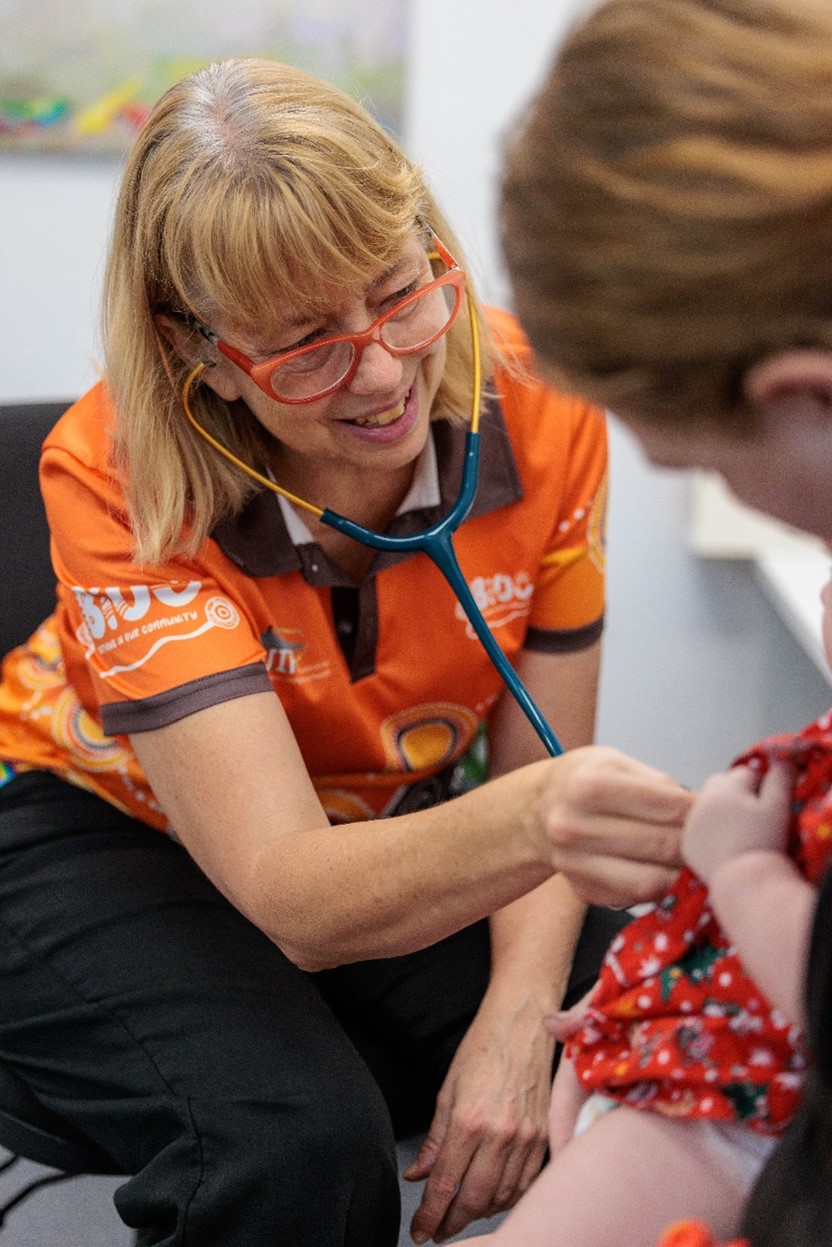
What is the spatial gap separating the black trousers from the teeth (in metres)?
0.50

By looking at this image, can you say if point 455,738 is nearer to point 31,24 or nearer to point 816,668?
point 816,668

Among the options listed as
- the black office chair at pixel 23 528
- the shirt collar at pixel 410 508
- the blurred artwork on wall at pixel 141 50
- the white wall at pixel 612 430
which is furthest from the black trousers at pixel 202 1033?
the blurred artwork on wall at pixel 141 50

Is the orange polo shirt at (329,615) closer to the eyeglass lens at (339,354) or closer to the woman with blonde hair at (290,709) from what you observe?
the woman with blonde hair at (290,709)

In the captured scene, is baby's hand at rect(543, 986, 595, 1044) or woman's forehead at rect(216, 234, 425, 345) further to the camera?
woman's forehead at rect(216, 234, 425, 345)

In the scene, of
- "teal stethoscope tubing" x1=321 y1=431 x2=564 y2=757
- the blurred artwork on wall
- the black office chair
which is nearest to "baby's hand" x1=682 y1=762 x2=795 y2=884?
"teal stethoscope tubing" x1=321 y1=431 x2=564 y2=757

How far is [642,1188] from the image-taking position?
85cm

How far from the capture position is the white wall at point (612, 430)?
7.88ft

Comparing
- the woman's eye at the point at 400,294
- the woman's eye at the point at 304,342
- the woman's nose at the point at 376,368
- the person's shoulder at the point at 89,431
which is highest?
the woman's eye at the point at 400,294

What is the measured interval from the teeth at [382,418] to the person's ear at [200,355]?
0.40 feet

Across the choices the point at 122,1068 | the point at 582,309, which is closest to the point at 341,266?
the point at 582,309

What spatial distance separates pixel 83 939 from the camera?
138 cm

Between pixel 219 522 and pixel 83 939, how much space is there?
0.43 metres

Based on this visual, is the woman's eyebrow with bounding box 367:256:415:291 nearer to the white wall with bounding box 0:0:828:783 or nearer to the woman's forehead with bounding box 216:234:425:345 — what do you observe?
the woman's forehead with bounding box 216:234:425:345

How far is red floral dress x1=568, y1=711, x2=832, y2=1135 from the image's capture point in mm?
810
